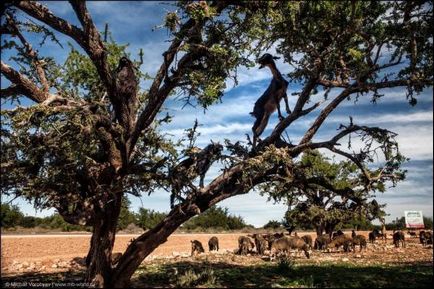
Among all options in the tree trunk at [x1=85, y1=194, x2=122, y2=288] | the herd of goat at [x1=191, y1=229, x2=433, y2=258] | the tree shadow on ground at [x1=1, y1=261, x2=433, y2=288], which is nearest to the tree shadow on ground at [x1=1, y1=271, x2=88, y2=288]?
the tree shadow on ground at [x1=1, y1=261, x2=433, y2=288]

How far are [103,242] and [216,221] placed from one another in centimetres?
6548

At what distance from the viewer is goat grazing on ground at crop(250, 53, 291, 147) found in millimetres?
12555

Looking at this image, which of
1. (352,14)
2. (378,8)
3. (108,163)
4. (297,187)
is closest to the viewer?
(352,14)

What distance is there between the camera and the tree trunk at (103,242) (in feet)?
42.3

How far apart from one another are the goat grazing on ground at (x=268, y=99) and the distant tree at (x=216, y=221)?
6450cm

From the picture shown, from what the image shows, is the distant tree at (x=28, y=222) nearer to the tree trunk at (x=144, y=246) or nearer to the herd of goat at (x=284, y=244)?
the herd of goat at (x=284, y=244)

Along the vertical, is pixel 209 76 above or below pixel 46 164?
above

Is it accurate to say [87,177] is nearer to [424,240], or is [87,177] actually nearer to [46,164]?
[46,164]

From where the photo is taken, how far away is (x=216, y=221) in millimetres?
77562

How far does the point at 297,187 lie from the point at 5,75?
9120mm

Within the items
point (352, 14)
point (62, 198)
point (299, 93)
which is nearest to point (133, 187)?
point (62, 198)

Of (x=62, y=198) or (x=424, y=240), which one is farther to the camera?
(x=424, y=240)

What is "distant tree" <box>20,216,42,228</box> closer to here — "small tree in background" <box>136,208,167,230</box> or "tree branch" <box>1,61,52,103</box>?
"small tree in background" <box>136,208,167,230</box>

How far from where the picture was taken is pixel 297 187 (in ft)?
46.1
